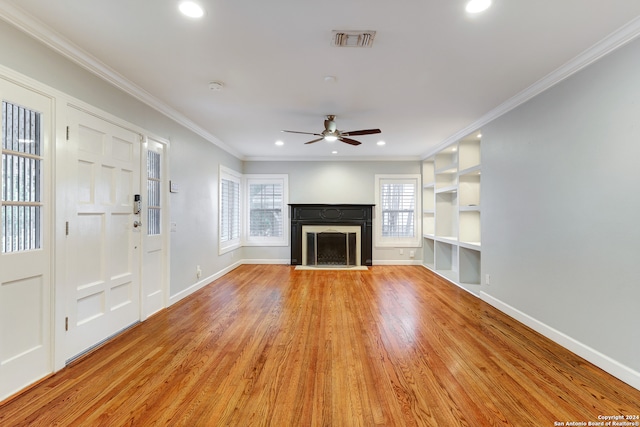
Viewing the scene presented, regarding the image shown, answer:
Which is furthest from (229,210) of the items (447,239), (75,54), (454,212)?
(454,212)

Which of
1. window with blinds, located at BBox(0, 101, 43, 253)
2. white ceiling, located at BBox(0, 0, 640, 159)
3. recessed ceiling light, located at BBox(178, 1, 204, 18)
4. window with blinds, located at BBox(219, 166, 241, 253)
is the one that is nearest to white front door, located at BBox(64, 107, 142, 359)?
window with blinds, located at BBox(0, 101, 43, 253)

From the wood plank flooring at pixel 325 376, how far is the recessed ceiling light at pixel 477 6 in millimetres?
2559

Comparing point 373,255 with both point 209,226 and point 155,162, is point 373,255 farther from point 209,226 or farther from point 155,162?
point 155,162

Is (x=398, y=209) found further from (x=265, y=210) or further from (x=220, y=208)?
(x=220, y=208)

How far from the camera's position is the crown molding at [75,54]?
5.88 feet

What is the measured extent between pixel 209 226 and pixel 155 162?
1671 mm

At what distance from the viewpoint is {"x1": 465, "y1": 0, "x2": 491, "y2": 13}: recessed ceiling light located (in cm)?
170

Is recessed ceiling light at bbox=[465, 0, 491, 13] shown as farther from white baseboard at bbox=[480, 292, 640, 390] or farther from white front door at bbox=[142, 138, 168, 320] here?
white front door at bbox=[142, 138, 168, 320]

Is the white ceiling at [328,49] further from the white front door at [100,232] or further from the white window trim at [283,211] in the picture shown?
the white window trim at [283,211]

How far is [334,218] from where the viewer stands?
6.26 meters

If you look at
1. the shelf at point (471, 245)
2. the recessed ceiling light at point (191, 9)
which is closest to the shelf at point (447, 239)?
the shelf at point (471, 245)

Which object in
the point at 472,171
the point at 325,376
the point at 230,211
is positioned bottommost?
the point at 325,376

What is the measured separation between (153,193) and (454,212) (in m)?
5.32

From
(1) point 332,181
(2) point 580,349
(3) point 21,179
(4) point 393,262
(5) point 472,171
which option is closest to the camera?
(3) point 21,179
